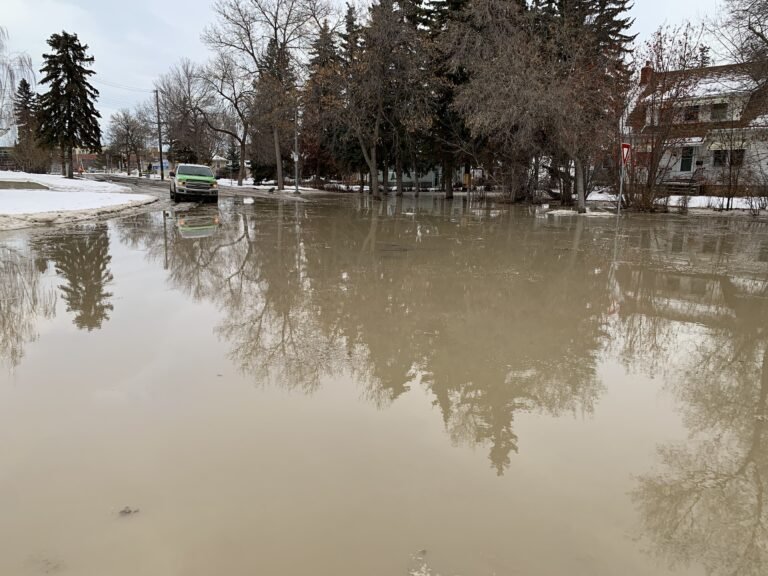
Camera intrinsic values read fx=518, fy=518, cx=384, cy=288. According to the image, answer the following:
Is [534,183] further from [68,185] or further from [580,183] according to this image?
[68,185]

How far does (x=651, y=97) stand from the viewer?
2530 centimetres

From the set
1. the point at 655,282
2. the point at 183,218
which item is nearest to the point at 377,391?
the point at 655,282

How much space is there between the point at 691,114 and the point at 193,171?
84.9 feet

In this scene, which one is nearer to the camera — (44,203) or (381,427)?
(381,427)

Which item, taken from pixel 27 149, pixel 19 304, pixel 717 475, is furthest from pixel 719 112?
pixel 27 149

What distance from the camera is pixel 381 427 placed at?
4074mm

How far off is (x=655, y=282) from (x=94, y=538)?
381 inches

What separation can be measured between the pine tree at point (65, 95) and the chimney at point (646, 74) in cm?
4808

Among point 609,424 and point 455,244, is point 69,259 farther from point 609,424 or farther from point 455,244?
point 609,424

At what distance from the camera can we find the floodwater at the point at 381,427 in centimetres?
278

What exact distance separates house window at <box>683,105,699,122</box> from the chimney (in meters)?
2.31

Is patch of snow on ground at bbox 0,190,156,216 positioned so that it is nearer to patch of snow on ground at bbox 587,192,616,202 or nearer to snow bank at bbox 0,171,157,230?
snow bank at bbox 0,171,157,230

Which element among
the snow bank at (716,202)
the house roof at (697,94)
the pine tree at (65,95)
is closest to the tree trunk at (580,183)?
the house roof at (697,94)

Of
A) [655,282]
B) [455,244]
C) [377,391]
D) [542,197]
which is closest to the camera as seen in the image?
[377,391]
